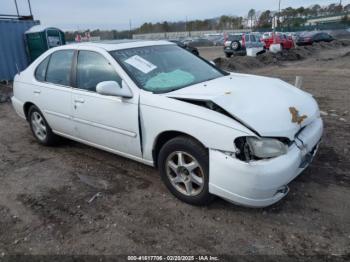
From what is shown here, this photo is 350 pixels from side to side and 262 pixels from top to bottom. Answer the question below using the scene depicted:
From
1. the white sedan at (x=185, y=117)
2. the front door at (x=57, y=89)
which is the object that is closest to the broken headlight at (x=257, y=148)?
the white sedan at (x=185, y=117)

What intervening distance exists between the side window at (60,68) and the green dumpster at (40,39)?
8.09 metres

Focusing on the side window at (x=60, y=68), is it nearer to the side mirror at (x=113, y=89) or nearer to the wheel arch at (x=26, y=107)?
the wheel arch at (x=26, y=107)

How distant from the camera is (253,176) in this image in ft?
8.54

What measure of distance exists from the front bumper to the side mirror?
116 cm

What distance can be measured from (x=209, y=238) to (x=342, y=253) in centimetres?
106

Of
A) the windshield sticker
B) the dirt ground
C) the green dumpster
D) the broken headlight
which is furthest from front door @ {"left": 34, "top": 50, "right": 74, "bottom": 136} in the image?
the green dumpster

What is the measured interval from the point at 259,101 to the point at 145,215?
5.18 ft

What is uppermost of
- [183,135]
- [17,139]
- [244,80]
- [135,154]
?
[244,80]

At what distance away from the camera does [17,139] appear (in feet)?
18.5

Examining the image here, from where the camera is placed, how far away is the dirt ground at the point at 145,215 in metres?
2.67

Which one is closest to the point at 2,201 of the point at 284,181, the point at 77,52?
the point at 77,52

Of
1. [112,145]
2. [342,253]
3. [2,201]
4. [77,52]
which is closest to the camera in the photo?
[342,253]

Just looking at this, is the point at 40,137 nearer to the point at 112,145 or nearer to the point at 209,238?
the point at 112,145

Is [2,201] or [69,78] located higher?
[69,78]
